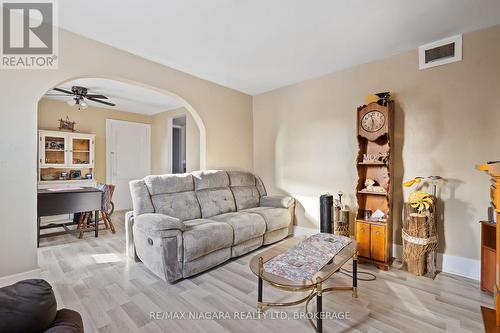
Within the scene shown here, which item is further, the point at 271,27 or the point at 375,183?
the point at 375,183

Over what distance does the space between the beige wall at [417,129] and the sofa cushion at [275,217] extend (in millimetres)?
408

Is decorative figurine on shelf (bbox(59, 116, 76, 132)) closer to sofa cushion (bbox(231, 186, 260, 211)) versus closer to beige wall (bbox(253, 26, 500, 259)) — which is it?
sofa cushion (bbox(231, 186, 260, 211))

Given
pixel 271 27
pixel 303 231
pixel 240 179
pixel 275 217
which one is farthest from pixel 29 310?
pixel 303 231

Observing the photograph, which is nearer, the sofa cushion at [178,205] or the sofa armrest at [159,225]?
the sofa armrest at [159,225]

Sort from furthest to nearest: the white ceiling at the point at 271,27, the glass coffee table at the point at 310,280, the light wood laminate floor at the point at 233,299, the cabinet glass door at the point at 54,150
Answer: the cabinet glass door at the point at 54,150
the white ceiling at the point at 271,27
the light wood laminate floor at the point at 233,299
the glass coffee table at the point at 310,280

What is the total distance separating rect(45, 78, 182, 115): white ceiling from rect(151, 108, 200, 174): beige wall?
7.7 inches

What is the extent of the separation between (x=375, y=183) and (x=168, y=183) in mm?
2730

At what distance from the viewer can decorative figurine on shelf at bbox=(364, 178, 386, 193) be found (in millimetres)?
2905

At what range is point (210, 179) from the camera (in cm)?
363

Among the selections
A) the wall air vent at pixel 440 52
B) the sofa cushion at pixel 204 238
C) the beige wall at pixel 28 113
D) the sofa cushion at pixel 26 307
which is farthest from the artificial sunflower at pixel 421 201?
the beige wall at pixel 28 113

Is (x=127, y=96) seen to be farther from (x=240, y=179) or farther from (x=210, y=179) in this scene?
(x=240, y=179)

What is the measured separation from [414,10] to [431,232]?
2197 millimetres

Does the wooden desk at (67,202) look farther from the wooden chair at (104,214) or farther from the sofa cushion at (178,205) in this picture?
the sofa cushion at (178,205)

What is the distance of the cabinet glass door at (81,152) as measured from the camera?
5164 mm
